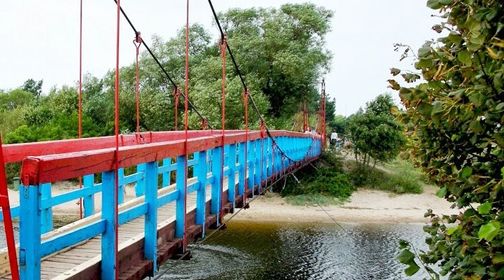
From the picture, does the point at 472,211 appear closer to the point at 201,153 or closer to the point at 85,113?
the point at 201,153

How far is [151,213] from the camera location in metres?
2.79

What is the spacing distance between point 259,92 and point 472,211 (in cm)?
1582

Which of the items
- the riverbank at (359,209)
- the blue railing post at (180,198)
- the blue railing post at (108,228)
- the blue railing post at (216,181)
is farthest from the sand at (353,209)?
the blue railing post at (108,228)

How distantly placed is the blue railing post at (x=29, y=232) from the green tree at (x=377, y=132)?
589 inches

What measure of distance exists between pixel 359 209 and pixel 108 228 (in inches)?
576

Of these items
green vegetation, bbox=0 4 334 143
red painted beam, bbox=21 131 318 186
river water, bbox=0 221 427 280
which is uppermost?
green vegetation, bbox=0 4 334 143

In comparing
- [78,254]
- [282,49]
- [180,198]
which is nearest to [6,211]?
[78,254]

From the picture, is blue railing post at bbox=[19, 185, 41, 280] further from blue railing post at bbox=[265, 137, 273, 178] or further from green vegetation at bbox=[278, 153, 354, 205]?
green vegetation at bbox=[278, 153, 354, 205]

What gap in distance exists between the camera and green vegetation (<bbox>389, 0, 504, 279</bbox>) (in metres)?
1.32

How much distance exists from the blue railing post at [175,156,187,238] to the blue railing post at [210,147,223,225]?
90 cm

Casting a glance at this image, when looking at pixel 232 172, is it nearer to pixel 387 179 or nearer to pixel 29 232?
pixel 29 232

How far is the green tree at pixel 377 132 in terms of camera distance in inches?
637

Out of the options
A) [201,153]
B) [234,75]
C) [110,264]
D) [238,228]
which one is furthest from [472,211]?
[234,75]

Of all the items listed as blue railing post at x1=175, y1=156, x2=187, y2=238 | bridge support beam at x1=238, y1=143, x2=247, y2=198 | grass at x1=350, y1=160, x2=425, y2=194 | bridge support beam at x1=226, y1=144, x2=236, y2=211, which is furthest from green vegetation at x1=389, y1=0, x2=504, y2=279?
grass at x1=350, y1=160, x2=425, y2=194
